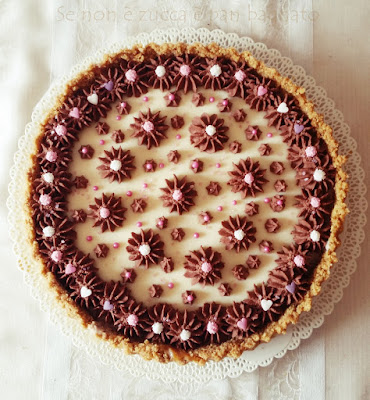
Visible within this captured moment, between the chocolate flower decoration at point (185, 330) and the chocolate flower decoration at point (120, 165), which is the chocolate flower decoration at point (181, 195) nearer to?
the chocolate flower decoration at point (120, 165)

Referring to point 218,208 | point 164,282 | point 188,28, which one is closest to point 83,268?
point 164,282

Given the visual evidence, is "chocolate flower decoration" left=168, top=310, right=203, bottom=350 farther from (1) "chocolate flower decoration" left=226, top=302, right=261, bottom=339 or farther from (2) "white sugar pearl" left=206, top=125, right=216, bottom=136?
(2) "white sugar pearl" left=206, top=125, right=216, bottom=136

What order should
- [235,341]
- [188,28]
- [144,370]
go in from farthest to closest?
[188,28] < [144,370] < [235,341]

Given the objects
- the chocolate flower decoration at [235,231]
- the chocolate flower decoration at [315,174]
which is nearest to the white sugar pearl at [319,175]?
the chocolate flower decoration at [315,174]

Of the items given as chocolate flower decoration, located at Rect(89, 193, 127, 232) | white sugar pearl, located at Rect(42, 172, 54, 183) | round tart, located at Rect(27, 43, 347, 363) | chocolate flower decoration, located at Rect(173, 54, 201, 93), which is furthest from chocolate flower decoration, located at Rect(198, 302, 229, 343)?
chocolate flower decoration, located at Rect(173, 54, 201, 93)

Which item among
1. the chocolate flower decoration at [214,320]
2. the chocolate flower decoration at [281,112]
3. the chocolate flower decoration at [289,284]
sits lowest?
the chocolate flower decoration at [214,320]

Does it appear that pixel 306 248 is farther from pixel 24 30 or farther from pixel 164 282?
pixel 24 30

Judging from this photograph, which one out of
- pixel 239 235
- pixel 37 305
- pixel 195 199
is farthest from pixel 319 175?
pixel 37 305
